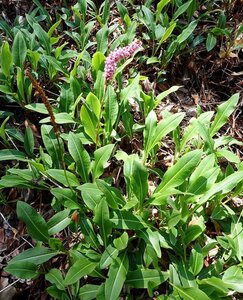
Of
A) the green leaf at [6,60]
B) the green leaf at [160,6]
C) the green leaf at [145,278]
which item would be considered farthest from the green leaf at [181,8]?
the green leaf at [145,278]

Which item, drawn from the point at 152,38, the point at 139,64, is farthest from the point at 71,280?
the point at 152,38

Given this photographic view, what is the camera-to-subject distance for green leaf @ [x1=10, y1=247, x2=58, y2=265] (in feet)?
6.12

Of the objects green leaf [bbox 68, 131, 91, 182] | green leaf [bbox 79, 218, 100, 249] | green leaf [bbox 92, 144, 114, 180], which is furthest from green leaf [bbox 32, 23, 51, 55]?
green leaf [bbox 79, 218, 100, 249]

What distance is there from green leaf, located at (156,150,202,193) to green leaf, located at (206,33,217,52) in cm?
131

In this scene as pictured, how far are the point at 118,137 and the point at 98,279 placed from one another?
89 centimetres

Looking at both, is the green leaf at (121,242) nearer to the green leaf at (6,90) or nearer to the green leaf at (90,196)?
the green leaf at (90,196)

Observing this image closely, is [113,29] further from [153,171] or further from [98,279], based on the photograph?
[98,279]

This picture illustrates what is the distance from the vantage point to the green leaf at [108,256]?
1781 millimetres

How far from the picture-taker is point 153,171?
2.27 meters

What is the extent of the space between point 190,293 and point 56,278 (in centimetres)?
67

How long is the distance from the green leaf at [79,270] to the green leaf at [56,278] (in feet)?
0.38

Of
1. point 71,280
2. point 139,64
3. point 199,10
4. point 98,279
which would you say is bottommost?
point 98,279

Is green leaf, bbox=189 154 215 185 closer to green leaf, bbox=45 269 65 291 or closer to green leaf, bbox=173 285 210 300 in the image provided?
green leaf, bbox=173 285 210 300

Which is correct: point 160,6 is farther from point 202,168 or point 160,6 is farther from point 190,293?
point 190,293
